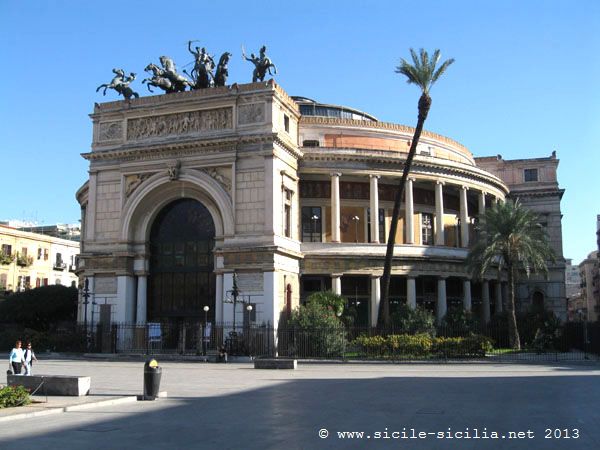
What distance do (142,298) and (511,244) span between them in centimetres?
2228

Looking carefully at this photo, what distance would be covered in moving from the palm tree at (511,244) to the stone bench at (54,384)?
26.4m

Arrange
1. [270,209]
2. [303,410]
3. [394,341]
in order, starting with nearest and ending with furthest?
[303,410] → [394,341] → [270,209]

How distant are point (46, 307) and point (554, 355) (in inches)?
1406

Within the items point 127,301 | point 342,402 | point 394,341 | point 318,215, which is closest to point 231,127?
point 318,215

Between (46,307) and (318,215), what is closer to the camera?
(318,215)

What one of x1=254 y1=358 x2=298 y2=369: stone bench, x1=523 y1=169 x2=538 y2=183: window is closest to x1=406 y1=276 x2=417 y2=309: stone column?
x1=254 y1=358 x2=298 y2=369: stone bench

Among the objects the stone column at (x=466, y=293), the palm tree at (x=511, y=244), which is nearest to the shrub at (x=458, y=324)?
the palm tree at (x=511, y=244)

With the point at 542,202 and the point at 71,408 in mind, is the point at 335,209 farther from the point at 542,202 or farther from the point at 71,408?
the point at 71,408

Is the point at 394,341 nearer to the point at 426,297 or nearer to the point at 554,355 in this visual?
the point at 554,355

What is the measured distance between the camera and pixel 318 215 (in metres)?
44.8

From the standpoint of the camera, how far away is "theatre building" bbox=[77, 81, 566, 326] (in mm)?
37938

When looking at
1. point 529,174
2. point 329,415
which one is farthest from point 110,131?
point 529,174

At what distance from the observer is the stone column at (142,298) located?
40.2 meters

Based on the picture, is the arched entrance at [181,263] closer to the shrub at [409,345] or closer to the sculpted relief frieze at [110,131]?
the sculpted relief frieze at [110,131]
